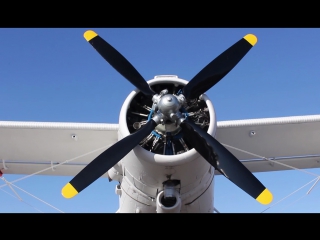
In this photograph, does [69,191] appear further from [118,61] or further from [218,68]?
[218,68]

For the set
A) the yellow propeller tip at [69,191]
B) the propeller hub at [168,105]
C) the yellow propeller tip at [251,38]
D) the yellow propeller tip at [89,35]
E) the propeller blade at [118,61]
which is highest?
the yellow propeller tip at [89,35]

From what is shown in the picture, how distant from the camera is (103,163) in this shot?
6758mm

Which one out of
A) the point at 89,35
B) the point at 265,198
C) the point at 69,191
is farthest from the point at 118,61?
the point at 265,198

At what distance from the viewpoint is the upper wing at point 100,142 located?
924 centimetres

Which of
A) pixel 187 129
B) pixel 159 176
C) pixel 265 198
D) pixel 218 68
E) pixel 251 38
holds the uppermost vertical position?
pixel 251 38

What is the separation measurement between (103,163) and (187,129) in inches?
74.1

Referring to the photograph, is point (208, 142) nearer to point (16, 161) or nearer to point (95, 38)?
point (95, 38)

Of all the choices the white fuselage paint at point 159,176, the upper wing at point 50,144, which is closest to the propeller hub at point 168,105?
→ the white fuselage paint at point 159,176

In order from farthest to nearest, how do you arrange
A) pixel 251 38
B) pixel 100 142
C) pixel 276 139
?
pixel 276 139 → pixel 100 142 → pixel 251 38

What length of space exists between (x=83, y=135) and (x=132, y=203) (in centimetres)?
266

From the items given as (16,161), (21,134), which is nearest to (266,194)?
(21,134)

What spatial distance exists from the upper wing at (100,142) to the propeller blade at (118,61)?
175 centimetres

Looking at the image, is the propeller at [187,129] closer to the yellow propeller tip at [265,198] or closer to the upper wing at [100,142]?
the yellow propeller tip at [265,198]

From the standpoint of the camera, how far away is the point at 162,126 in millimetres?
7324
